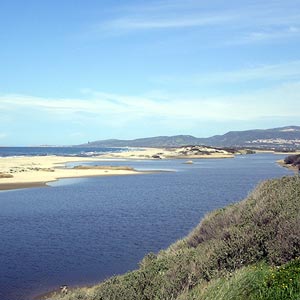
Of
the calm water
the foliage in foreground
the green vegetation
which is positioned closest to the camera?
the foliage in foreground

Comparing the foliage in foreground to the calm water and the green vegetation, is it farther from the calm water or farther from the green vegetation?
the calm water

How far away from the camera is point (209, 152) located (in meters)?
146

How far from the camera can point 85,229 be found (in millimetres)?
24531

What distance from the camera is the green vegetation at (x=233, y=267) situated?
26.4 ft

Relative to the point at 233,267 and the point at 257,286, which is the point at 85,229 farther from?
the point at 257,286

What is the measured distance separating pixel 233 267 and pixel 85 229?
1533 cm

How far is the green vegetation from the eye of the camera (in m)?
8.04

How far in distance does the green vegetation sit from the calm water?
5.86 meters

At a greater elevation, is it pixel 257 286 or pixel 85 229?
pixel 257 286

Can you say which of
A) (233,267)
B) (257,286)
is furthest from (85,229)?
(257,286)

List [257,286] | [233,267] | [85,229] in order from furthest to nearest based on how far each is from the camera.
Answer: [85,229]
[233,267]
[257,286]

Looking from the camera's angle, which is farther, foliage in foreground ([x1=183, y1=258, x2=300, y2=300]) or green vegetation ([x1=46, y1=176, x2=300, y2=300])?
green vegetation ([x1=46, y1=176, x2=300, y2=300])

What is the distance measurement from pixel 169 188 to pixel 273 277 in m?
37.5

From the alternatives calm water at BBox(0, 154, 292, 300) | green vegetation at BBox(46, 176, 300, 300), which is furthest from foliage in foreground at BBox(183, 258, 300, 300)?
calm water at BBox(0, 154, 292, 300)
